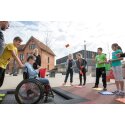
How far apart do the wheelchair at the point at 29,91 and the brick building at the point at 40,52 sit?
0.36m

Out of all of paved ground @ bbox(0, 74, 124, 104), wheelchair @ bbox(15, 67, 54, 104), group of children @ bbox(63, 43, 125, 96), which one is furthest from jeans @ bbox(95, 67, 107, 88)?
wheelchair @ bbox(15, 67, 54, 104)

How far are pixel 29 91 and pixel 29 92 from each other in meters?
0.02

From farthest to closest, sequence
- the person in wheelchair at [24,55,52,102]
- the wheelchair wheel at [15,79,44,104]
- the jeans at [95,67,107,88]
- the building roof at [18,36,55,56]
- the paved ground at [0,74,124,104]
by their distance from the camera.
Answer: the jeans at [95,67,107,88], the building roof at [18,36,55,56], the paved ground at [0,74,124,104], the person in wheelchair at [24,55,52,102], the wheelchair wheel at [15,79,44,104]

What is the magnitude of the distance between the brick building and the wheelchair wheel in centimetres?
47

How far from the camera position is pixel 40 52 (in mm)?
4434

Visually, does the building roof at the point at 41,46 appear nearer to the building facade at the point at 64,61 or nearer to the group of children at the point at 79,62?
the group of children at the point at 79,62

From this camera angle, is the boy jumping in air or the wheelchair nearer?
the wheelchair

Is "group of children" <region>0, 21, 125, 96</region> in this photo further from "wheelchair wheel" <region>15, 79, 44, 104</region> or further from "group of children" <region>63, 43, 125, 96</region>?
"wheelchair wheel" <region>15, 79, 44, 104</region>

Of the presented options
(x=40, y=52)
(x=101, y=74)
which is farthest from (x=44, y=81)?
(x=101, y=74)

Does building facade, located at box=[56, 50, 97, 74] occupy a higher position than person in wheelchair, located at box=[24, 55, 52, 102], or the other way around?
building facade, located at box=[56, 50, 97, 74]

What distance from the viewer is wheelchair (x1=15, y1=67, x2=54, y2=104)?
12.3 feet

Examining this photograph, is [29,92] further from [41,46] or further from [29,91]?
[41,46]
